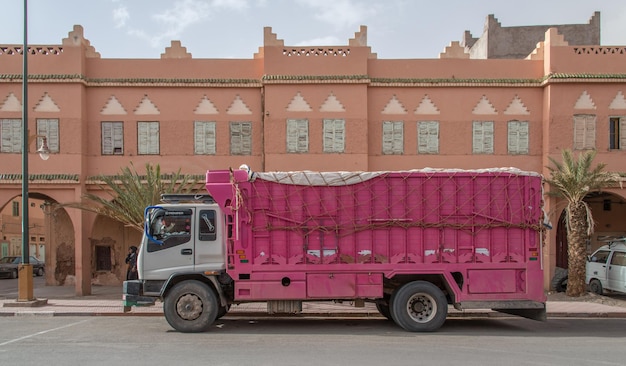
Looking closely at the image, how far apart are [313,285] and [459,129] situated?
9679 millimetres

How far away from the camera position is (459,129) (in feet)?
61.3

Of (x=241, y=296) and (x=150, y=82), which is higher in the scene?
(x=150, y=82)

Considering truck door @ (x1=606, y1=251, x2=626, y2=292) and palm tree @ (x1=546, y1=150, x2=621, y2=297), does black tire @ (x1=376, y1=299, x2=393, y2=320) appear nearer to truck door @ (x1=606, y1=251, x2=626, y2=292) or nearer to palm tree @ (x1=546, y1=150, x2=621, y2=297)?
palm tree @ (x1=546, y1=150, x2=621, y2=297)

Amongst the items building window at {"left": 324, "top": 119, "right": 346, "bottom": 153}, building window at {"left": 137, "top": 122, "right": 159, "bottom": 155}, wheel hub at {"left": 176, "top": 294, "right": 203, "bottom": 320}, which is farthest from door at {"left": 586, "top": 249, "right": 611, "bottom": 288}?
building window at {"left": 137, "top": 122, "right": 159, "bottom": 155}

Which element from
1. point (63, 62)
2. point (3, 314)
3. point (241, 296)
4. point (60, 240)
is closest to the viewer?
point (241, 296)

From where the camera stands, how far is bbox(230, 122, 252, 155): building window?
1878 centimetres

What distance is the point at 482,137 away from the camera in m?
18.7

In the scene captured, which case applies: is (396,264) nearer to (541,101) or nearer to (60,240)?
(541,101)

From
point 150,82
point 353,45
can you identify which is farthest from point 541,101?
point 150,82

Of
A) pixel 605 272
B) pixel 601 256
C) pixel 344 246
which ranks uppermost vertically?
pixel 344 246

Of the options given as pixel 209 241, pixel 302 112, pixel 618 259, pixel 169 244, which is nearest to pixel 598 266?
pixel 618 259

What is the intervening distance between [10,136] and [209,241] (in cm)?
1078

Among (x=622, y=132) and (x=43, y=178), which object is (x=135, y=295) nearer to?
(x=43, y=178)

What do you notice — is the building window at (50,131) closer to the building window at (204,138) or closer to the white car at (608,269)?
the building window at (204,138)
